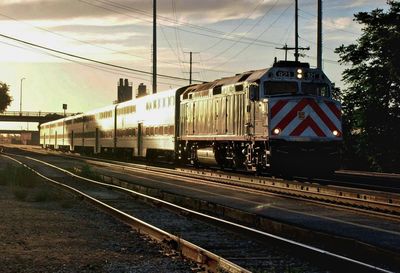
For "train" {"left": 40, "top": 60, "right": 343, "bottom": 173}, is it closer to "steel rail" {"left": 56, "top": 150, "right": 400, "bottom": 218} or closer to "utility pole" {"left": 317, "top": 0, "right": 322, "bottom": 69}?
"steel rail" {"left": 56, "top": 150, "right": 400, "bottom": 218}

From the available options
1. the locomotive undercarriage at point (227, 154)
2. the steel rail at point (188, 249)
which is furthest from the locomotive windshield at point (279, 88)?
the steel rail at point (188, 249)

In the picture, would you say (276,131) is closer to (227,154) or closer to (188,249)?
(227,154)

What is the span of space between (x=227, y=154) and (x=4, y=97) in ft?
279

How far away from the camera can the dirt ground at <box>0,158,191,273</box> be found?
24.1 ft

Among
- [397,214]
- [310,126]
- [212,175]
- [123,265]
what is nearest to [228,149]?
[212,175]

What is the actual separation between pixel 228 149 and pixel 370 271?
16.0m

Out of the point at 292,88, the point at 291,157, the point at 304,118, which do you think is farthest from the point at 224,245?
the point at 292,88

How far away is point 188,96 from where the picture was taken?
2731cm

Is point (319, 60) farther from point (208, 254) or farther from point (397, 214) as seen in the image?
point (208, 254)

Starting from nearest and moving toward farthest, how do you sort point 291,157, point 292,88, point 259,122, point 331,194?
point 331,194, point 291,157, point 259,122, point 292,88

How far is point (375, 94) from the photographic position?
35562mm

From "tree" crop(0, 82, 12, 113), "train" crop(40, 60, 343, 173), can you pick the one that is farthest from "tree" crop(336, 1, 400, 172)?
"tree" crop(0, 82, 12, 113)

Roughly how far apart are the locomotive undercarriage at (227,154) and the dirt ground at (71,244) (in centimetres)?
751

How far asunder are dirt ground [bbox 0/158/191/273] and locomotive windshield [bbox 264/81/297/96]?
324 inches
